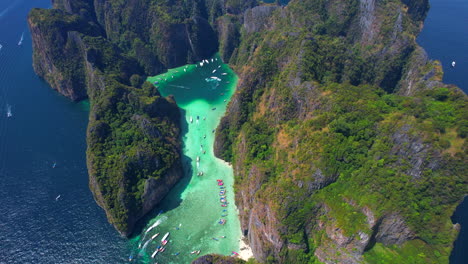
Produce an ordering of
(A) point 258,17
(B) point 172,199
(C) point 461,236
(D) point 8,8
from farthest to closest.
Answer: (D) point 8,8
(A) point 258,17
(B) point 172,199
(C) point 461,236

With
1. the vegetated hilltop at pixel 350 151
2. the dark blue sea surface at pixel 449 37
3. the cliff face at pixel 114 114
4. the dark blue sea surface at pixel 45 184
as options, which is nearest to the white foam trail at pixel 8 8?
the cliff face at pixel 114 114

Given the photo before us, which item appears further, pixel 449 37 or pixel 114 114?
pixel 449 37

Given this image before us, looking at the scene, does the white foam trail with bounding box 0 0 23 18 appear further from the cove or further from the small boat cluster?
the small boat cluster

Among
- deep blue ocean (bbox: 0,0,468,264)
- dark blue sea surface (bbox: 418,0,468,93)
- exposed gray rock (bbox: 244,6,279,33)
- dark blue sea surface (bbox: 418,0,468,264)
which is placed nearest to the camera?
deep blue ocean (bbox: 0,0,468,264)

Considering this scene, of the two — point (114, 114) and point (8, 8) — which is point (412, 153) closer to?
point (114, 114)

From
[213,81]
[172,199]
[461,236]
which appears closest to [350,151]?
[461,236]

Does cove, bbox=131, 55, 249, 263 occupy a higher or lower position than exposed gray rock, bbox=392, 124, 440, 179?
lower

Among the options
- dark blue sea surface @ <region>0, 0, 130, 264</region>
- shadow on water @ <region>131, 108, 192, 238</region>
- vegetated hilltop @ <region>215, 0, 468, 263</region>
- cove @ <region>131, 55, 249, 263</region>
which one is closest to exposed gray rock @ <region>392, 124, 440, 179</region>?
vegetated hilltop @ <region>215, 0, 468, 263</region>
